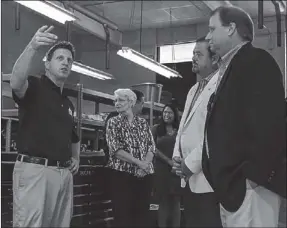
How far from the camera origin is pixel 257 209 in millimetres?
1296

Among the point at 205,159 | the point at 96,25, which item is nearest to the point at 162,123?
the point at 205,159

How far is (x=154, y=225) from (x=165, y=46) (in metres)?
3.85

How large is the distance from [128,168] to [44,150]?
1.02m

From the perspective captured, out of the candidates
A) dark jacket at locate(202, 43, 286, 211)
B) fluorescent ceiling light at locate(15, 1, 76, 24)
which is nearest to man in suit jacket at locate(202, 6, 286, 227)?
dark jacket at locate(202, 43, 286, 211)

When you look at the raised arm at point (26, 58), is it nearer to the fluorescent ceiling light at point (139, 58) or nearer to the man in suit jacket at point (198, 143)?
the man in suit jacket at point (198, 143)

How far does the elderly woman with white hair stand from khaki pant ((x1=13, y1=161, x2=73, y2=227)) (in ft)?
2.86

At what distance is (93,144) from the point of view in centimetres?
526

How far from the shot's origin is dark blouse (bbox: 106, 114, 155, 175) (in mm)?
3152

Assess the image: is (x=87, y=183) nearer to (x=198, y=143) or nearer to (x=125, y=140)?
(x=125, y=140)

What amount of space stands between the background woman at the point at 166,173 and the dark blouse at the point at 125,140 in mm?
700

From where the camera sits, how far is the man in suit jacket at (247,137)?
4.08 ft

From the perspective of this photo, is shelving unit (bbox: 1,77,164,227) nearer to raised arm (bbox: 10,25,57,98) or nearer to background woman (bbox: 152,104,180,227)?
background woman (bbox: 152,104,180,227)

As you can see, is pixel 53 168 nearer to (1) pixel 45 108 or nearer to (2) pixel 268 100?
(1) pixel 45 108

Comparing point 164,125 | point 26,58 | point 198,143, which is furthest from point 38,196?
point 164,125
